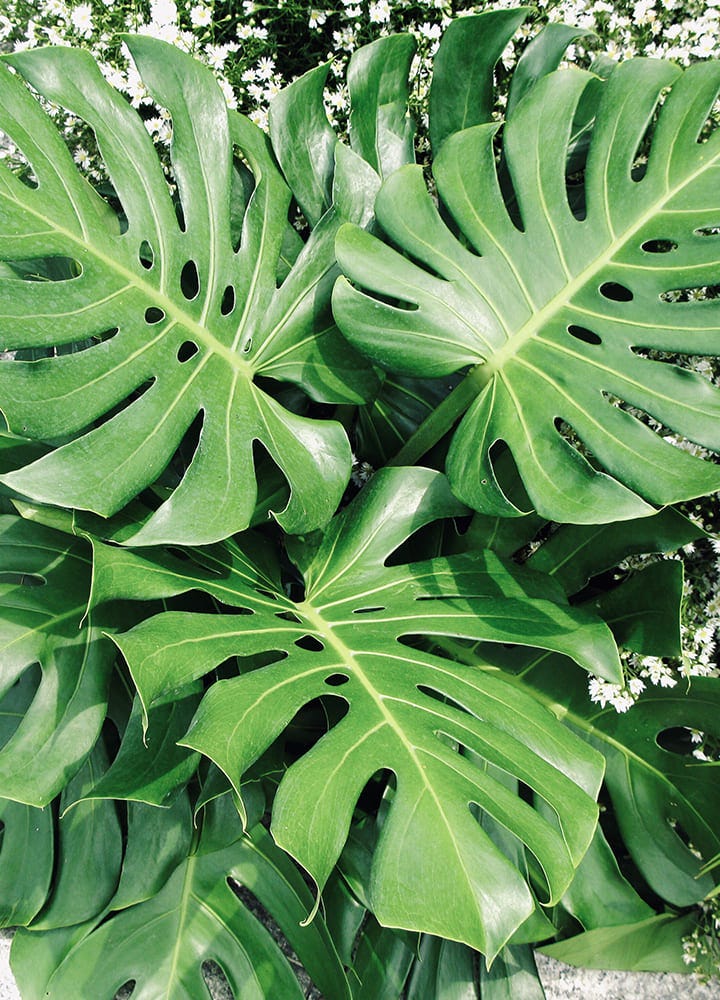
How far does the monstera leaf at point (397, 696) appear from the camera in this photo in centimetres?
72

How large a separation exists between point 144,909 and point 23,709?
314 mm

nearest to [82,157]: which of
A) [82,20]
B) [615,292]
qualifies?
[82,20]

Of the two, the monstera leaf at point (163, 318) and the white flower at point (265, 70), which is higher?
the white flower at point (265, 70)

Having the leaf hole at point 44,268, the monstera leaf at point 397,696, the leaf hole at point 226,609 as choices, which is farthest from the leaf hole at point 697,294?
the leaf hole at point 44,268

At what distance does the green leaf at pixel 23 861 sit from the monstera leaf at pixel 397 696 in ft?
1.28

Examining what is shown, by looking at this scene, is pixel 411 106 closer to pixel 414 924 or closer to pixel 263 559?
pixel 263 559

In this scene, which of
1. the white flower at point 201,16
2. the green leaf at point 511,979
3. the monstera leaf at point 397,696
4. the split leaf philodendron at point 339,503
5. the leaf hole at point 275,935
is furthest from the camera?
the white flower at point 201,16

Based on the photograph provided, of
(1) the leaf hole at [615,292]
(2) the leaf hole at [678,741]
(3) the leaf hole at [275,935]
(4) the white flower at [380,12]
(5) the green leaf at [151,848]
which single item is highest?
(4) the white flower at [380,12]

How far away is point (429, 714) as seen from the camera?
0.86 m

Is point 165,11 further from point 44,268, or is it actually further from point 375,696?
point 375,696

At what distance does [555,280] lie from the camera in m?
1.06

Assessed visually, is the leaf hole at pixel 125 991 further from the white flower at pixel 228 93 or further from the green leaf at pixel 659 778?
the white flower at pixel 228 93

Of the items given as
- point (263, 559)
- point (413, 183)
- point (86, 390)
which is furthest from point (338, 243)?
point (263, 559)

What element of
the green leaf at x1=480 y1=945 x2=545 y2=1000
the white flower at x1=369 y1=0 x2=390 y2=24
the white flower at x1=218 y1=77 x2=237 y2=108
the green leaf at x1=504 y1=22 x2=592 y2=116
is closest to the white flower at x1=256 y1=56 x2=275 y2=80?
the white flower at x1=218 y1=77 x2=237 y2=108
